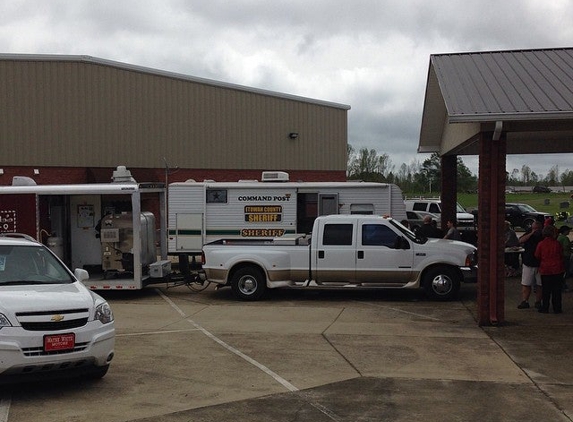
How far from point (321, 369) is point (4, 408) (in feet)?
12.5

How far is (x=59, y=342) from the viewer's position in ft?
23.4

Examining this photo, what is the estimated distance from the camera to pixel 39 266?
28.7 ft

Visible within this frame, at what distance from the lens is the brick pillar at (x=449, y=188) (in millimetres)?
20234

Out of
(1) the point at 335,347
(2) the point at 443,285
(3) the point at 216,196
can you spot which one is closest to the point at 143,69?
(3) the point at 216,196

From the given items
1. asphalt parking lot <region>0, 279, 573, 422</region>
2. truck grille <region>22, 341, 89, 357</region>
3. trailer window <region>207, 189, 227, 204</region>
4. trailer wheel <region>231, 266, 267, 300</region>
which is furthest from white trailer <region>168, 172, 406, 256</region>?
truck grille <region>22, 341, 89, 357</region>

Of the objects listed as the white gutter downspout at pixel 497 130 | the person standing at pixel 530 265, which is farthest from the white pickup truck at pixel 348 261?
the white gutter downspout at pixel 497 130

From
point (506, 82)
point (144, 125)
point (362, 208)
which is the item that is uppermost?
point (144, 125)

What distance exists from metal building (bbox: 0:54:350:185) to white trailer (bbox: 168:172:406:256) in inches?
362

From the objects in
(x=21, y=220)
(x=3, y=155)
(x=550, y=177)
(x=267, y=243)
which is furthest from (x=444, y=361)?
(x=550, y=177)

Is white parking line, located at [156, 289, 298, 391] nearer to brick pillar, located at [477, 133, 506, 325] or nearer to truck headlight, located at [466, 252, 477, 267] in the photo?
brick pillar, located at [477, 133, 506, 325]

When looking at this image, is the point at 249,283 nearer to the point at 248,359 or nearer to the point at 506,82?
the point at 248,359

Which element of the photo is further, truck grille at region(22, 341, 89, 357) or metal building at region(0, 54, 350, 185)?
metal building at region(0, 54, 350, 185)

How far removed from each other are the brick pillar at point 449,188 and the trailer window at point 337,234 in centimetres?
629

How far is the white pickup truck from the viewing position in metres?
14.5
